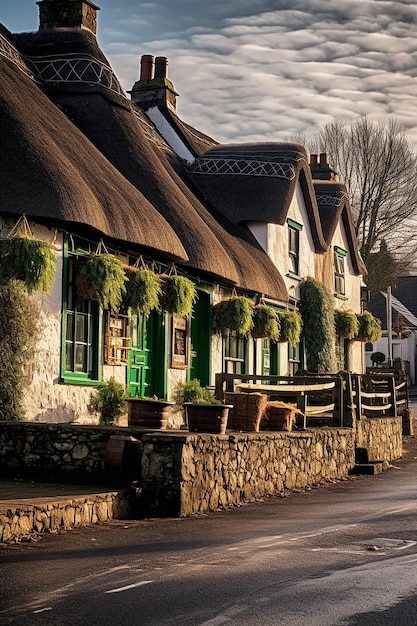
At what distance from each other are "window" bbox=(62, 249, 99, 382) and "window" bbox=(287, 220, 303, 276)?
997cm

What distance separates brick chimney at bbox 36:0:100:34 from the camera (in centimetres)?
1898

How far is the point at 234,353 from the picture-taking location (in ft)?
69.3

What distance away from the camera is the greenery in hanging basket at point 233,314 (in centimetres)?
1927

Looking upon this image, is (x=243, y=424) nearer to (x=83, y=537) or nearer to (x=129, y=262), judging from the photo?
(x=129, y=262)

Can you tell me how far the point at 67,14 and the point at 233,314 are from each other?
6.51m

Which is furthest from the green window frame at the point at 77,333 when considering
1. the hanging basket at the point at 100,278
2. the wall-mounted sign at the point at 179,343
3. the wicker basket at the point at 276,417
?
the wall-mounted sign at the point at 179,343

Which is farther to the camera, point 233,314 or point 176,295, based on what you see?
point 233,314

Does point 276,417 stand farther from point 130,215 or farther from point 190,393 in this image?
point 130,215

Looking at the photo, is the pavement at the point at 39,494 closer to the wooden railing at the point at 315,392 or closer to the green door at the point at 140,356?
the green door at the point at 140,356

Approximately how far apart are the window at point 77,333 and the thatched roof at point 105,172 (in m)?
1.01

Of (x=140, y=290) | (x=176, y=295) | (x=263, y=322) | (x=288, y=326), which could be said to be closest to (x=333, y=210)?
(x=288, y=326)

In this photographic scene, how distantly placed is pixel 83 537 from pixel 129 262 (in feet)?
22.7

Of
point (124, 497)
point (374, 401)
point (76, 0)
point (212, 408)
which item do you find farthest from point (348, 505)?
point (374, 401)

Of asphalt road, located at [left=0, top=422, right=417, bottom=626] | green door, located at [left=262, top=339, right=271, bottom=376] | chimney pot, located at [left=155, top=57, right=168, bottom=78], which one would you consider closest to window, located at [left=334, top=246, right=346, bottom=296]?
green door, located at [left=262, top=339, right=271, bottom=376]
